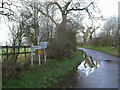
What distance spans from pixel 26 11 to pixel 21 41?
2.74 m

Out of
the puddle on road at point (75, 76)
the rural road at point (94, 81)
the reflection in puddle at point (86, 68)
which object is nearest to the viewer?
the rural road at point (94, 81)

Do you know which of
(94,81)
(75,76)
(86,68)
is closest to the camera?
(94,81)

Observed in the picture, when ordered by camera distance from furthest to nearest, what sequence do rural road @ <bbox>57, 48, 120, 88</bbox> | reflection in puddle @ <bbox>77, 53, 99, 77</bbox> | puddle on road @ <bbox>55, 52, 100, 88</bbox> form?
1. reflection in puddle @ <bbox>77, 53, 99, 77</bbox>
2. puddle on road @ <bbox>55, 52, 100, 88</bbox>
3. rural road @ <bbox>57, 48, 120, 88</bbox>

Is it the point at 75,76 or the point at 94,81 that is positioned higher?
the point at 94,81

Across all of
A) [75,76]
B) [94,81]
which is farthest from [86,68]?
[94,81]

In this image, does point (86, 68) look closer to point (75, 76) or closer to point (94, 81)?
point (75, 76)

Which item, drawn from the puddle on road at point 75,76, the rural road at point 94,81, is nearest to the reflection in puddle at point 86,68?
the puddle on road at point 75,76

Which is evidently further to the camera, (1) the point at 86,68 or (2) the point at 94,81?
(1) the point at 86,68

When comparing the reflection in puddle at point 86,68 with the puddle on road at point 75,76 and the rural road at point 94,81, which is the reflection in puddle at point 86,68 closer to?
the puddle on road at point 75,76

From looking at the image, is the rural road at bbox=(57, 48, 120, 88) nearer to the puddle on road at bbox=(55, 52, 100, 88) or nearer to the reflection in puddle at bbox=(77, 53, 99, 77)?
the puddle on road at bbox=(55, 52, 100, 88)

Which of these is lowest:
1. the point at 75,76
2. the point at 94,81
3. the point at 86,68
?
the point at 86,68

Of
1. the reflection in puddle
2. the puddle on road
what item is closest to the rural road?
the puddle on road

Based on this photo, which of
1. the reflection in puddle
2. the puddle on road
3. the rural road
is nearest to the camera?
the rural road

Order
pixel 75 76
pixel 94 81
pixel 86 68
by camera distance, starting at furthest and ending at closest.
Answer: pixel 86 68 → pixel 75 76 → pixel 94 81
